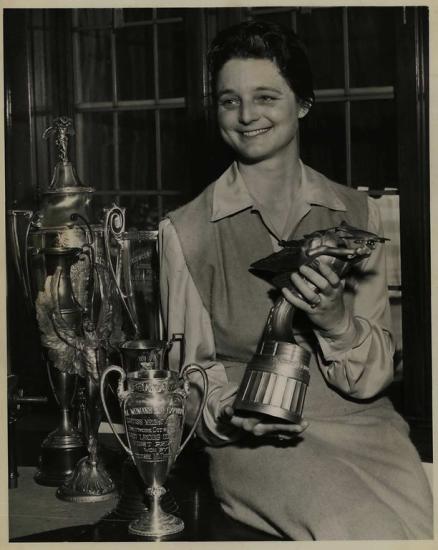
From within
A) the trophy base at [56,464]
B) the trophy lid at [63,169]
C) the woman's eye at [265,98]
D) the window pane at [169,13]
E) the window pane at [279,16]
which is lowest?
the trophy base at [56,464]

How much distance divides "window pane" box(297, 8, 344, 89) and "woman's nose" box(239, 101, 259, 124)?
0.74 m

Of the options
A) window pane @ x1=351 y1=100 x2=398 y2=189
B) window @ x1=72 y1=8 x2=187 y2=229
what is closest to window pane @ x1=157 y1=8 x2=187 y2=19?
window @ x1=72 y1=8 x2=187 y2=229

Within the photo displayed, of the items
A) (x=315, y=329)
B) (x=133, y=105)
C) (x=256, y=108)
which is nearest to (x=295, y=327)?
(x=315, y=329)

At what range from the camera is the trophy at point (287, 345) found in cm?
178

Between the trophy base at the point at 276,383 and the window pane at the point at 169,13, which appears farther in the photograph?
the window pane at the point at 169,13

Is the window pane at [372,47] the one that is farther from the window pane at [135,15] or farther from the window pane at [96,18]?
the window pane at [96,18]

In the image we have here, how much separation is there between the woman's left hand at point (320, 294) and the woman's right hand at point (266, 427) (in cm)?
24

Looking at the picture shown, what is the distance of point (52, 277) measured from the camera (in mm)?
2492

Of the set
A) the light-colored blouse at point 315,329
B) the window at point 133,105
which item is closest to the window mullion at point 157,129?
the window at point 133,105

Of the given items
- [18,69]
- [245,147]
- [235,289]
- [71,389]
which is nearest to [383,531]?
A: [235,289]

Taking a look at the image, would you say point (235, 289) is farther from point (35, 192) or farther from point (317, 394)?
point (35, 192)

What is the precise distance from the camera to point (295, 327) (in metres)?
2.06

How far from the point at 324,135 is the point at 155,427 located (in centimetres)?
124

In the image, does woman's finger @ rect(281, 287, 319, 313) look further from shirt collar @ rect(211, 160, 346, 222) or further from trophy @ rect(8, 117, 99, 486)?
trophy @ rect(8, 117, 99, 486)
